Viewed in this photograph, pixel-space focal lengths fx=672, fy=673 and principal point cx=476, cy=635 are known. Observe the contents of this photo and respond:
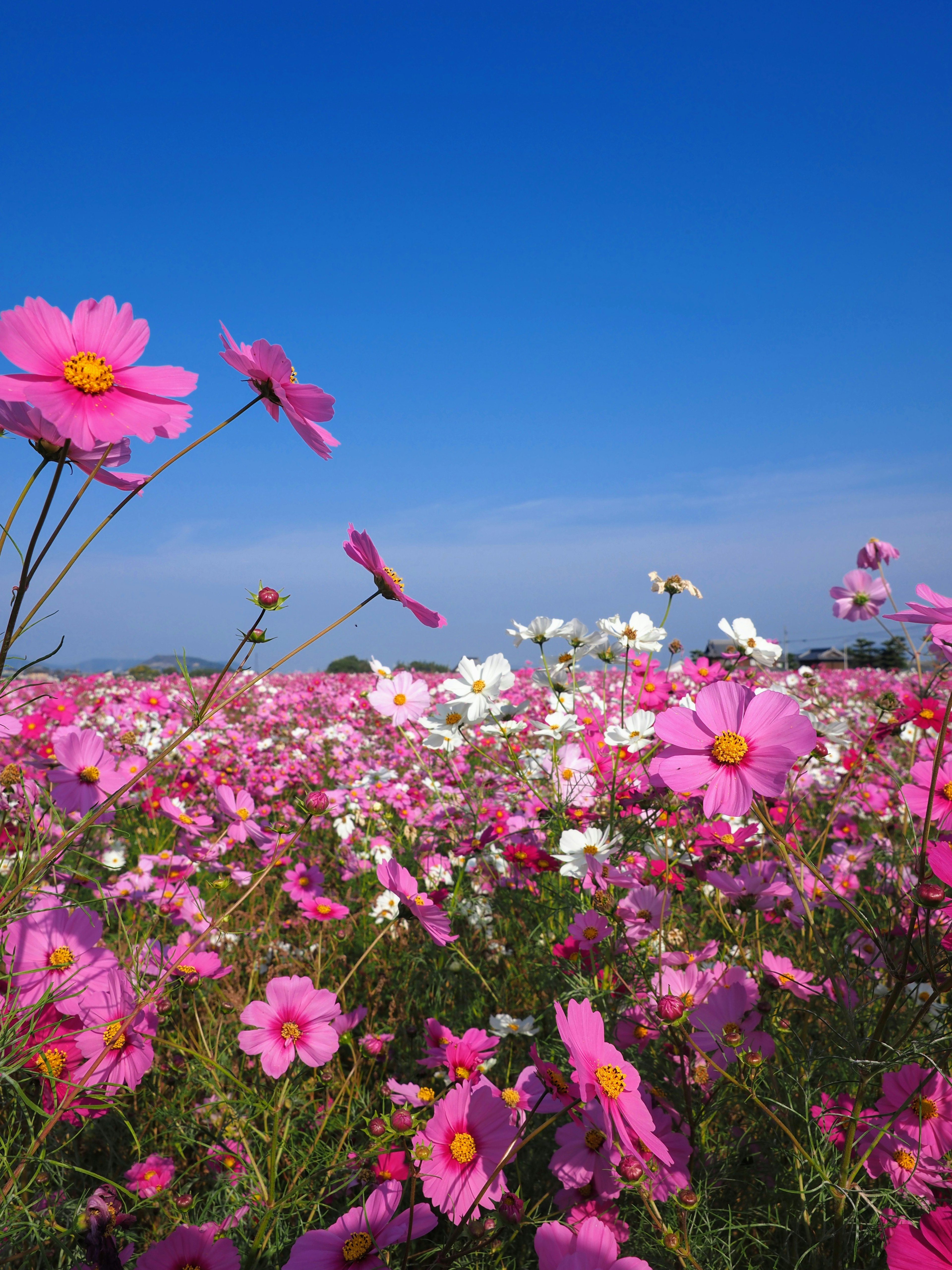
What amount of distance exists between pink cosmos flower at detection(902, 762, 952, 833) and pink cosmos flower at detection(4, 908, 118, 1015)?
48.5 inches

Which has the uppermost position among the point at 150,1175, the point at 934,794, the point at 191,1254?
the point at 934,794

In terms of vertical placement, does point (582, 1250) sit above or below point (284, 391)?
below

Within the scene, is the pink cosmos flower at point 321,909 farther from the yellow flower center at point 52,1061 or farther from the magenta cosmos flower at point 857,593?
the magenta cosmos flower at point 857,593

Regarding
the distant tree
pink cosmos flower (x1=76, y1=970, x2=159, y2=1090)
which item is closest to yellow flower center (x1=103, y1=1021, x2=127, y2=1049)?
pink cosmos flower (x1=76, y1=970, x2=159, y2=1090)

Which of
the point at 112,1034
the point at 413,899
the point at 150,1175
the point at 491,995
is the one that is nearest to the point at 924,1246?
the point at 413,899

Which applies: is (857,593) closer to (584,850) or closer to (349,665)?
Answer: (584,850)

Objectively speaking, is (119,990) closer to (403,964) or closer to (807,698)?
(403,964)

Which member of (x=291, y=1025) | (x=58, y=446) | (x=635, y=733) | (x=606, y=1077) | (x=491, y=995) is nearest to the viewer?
(x=58, y=446)

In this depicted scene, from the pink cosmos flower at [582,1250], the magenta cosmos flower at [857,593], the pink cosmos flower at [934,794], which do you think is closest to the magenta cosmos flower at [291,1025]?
the pink cosmos flower at [582,1250]

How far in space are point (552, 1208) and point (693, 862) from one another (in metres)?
0.73

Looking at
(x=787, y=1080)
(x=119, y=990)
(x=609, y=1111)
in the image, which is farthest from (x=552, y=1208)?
(x=119, y=990)

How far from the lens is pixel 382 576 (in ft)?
2.96

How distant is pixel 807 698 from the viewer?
9.00 ft

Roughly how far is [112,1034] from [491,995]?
4.32 feet
